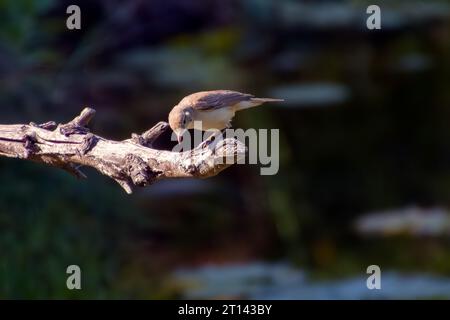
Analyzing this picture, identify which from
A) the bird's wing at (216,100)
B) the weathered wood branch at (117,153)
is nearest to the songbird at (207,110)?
the bird's wing at (216,100)

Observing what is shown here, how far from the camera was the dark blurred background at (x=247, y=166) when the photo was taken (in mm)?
4520

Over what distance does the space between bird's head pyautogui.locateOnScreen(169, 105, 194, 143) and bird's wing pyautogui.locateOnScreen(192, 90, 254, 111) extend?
0.12 ft

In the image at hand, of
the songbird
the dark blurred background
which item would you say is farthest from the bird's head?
the dark blurred background

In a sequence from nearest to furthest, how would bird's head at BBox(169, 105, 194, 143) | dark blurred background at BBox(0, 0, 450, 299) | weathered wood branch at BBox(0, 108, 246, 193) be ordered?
weathered wood branch at BBox(0, 108, 246, 193), bird's head at BBox(169, 105, 194, 143), dark blurred background at BBox(0, 0, 450, 299)

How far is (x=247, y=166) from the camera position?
629cm

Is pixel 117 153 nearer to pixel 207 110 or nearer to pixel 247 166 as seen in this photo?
pixel 207 110

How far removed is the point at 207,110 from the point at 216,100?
58 millimetres

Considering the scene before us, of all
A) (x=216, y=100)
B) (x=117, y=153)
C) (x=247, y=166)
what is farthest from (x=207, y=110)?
(x=247, y=166)

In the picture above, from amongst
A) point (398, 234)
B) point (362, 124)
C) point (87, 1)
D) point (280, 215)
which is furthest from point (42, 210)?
point (362, 124)

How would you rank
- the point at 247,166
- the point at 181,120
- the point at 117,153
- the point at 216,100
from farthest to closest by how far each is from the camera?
1. the point at 247,166
2. the point at 216,100
3. the point at 181,120
4. the point at 117,153

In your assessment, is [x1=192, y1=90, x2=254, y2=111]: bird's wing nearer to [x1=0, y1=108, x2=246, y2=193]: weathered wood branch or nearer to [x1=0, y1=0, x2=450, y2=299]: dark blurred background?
[x1=0, y1=108, x2=246, y2=193]: weathered wood branch

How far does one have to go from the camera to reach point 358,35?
7.10 m

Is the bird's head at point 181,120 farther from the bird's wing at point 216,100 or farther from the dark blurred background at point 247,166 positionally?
the dark blurred background at point 247,166

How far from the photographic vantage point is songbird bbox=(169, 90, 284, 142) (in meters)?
2.81
